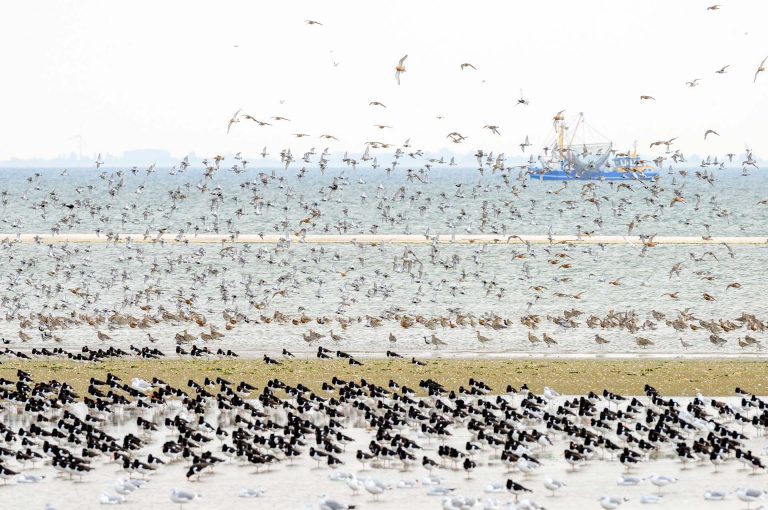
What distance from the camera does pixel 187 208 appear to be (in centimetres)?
19300

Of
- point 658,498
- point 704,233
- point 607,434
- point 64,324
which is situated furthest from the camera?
point 704,233

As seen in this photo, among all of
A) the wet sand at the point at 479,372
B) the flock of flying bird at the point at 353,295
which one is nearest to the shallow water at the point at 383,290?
the flock of flying bird at the point at 353,295

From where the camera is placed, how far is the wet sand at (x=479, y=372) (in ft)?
134

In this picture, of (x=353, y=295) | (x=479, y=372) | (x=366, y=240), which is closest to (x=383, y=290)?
(x=353, y=295)

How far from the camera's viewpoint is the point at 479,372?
4366cm

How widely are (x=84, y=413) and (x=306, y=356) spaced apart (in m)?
15.5

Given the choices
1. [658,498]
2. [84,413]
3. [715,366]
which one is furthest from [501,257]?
[658,498]

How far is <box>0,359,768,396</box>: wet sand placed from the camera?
134 ft

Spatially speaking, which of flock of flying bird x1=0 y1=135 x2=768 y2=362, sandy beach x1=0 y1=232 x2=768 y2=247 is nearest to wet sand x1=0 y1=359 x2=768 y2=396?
flock of flying bird x1=0 y1=135 x2=768 y2=362

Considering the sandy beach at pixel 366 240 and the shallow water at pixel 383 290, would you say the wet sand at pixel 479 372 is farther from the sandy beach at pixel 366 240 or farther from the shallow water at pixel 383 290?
the sandy beach at pixel 366 240

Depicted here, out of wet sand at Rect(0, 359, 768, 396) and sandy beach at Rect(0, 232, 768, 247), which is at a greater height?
sandy beach at Rect(0, 232, 768, 247)

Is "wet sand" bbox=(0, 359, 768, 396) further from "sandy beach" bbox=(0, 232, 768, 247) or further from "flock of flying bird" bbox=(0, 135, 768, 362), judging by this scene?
"sandy beach" bbox=(0, 232, 768, 247)

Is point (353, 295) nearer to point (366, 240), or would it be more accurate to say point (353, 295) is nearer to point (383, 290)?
point (383, 290)

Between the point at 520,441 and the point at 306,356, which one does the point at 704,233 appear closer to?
the point at 306,356
